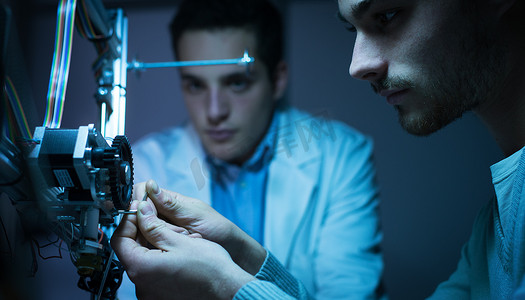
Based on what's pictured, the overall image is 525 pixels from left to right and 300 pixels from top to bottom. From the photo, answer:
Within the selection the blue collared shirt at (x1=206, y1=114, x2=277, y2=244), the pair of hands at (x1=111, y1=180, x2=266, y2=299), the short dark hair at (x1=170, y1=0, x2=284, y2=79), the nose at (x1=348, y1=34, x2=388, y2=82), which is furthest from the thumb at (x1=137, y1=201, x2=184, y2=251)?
the short dark hair at (x1=170, y1=0, x2=284, y2=79)

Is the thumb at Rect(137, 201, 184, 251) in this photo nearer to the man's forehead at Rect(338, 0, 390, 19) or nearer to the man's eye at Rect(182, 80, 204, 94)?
the man's forehead at Rect(338, 0, 390, 19)

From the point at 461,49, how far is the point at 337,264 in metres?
0.97

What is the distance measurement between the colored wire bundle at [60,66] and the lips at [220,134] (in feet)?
3.05

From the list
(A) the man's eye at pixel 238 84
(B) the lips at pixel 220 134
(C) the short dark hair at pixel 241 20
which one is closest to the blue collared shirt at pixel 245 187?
(B) the lips at pixel 220 134

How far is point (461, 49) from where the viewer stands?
2.39 feet

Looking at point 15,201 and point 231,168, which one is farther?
point 231,168

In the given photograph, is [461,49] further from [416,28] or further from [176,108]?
[176,108]

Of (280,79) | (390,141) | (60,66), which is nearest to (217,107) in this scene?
(280,79)

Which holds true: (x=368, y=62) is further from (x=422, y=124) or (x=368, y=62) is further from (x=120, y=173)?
(x=120, y=173)

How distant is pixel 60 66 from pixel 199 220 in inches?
14.7

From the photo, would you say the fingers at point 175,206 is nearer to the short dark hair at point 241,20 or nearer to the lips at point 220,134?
the lips at point 220,134

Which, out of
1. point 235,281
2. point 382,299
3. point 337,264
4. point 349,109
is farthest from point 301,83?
point 235,281

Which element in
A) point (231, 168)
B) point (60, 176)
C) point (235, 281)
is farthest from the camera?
point (231, 168)

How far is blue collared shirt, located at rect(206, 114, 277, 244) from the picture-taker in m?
1.56
